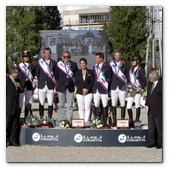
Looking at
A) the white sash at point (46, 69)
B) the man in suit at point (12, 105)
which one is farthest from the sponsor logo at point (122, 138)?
the white sash at point (46, 69)

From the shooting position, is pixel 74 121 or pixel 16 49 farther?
pixel 16 49

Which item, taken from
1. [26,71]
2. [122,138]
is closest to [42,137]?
[122,138]

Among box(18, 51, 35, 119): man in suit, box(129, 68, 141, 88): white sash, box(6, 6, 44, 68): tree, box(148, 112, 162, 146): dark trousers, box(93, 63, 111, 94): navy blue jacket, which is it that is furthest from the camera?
box(6, 6, 44, 68): tree

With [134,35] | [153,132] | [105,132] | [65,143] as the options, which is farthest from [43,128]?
[134,35]

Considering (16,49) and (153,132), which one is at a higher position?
(16,49)

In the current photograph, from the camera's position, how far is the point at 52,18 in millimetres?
38469

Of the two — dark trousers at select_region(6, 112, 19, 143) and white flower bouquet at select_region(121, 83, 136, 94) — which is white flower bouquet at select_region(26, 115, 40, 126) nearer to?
dark trousers at select_region(6, 112, 19, 143)

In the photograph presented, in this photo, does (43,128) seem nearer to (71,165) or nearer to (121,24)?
(71,165)

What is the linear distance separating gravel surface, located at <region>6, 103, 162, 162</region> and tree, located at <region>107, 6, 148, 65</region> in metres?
24.4

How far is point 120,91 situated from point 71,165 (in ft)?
9.91

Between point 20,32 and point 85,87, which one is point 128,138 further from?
point 20,32

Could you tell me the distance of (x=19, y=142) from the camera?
6629 mm

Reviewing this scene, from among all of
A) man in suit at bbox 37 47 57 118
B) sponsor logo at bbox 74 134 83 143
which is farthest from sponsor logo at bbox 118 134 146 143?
man in suit at bbox 37 47 57 118

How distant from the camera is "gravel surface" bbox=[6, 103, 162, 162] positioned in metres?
5.46
